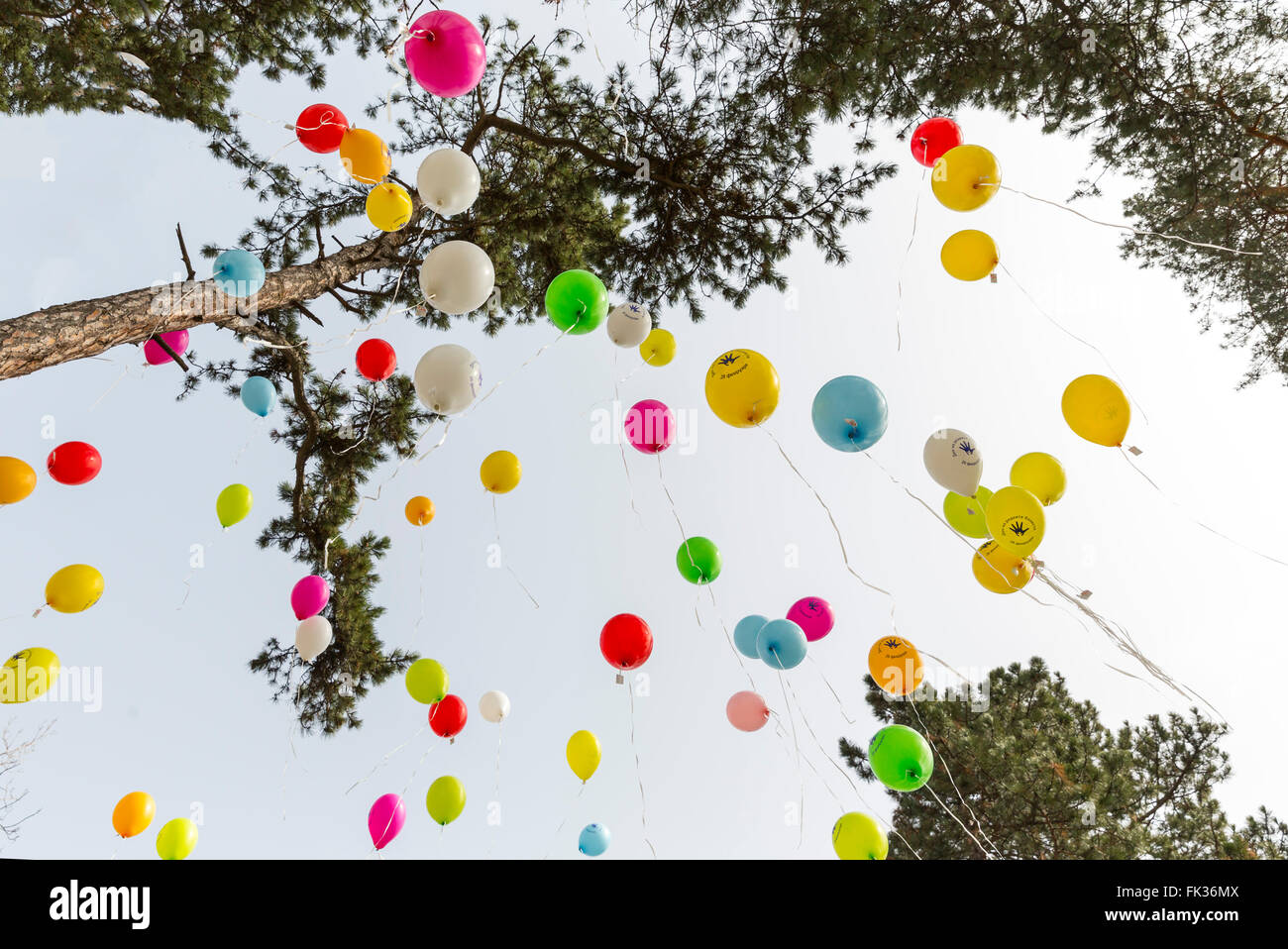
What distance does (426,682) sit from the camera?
Answer: 3.20m

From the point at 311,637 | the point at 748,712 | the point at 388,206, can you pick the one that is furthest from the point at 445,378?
the point at 748,712

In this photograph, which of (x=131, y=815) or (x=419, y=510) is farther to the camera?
(x=419, y=510)

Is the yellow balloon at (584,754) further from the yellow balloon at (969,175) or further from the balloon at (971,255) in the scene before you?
the yellow balloon at (969,175)

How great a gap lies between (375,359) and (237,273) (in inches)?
31.5

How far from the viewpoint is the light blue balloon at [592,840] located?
354 centimetres

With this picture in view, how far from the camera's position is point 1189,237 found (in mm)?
3672

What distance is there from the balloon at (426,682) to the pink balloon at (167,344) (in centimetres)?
229

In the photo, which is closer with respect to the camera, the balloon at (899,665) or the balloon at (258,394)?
the balloon at (899,665)

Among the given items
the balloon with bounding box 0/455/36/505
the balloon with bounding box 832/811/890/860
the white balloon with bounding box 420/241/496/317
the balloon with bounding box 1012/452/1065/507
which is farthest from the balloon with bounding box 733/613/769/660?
the balloon with bounding box 0/455/36/505

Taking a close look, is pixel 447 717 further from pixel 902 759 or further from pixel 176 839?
pixel 902 759

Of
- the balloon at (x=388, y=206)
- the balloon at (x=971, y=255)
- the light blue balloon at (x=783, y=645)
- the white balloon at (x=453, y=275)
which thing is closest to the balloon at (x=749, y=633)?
the light blue balloon at (x=783, y=645)

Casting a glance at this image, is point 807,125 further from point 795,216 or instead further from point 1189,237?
point 1189,237
